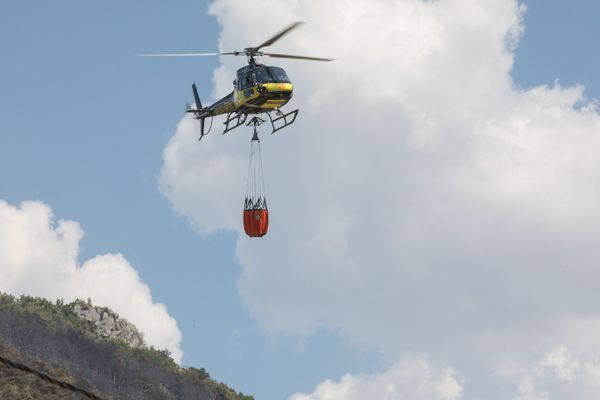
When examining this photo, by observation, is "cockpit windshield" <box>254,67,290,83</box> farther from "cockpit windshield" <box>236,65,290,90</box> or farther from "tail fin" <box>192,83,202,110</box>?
"tail fin" <box>192,83,202,110</box>

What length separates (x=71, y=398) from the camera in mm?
68438

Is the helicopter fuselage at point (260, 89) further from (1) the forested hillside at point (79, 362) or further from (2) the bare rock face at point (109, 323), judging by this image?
(2) the bare rock face at point (109, 323)

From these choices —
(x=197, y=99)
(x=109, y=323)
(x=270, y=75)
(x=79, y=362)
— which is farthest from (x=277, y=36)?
(x=109, y=323)

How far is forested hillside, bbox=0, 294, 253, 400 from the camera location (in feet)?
234

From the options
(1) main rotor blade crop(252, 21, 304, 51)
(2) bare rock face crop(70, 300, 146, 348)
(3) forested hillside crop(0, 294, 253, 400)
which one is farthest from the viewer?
(2) bare rock face crop(70, 300, 146, 348)

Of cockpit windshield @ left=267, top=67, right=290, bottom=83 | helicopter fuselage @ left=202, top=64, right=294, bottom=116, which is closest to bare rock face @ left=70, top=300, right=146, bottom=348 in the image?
helicopter fuselage @ left=202, top=64, right=294, bottom=116

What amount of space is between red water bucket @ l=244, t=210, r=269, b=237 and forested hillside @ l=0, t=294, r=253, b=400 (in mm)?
33014

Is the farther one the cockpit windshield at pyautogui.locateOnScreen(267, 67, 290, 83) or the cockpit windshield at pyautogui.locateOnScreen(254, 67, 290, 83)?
the cockpit windshield at pyautogui.locateOnScreen(267, 67, 290, 83)

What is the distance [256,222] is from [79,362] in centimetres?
5141

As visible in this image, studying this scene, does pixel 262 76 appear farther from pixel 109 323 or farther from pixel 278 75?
pixel 109 323

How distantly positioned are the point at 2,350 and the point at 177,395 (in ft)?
74.0

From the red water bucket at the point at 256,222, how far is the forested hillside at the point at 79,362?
1300 inches

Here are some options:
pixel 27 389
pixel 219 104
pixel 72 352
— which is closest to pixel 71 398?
pixel 27 389

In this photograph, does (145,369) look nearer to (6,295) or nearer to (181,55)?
(6,295)
